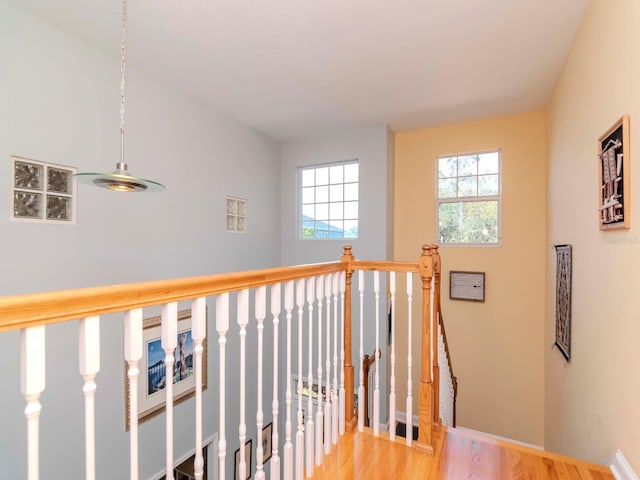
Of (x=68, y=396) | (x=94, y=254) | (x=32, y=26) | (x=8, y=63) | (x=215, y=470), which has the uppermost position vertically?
(x=32, y=26)

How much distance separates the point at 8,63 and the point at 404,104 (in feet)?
11.4

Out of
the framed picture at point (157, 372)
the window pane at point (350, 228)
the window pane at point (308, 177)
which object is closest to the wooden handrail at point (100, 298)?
the framed picture at point (157, 372)

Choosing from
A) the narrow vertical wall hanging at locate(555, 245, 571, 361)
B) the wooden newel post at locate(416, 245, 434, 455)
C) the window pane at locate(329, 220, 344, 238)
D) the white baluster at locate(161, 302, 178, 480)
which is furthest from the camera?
the window pane at locate(329, 220, 344, 238)

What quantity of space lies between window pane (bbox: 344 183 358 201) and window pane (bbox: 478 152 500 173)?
64.9 inches

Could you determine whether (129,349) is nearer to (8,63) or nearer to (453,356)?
(8,63)

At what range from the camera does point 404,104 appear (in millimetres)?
3703

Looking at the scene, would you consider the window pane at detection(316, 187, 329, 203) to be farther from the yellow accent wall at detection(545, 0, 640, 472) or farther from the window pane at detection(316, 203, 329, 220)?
the yellow accent wall at detection(545, 0, 640, 472)

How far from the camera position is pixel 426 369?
6.12ft

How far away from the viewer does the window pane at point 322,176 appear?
495 cm

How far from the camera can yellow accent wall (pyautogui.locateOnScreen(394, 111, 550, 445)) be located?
3.84 m

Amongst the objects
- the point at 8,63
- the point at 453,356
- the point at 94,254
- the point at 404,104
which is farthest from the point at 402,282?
the point at 8,63

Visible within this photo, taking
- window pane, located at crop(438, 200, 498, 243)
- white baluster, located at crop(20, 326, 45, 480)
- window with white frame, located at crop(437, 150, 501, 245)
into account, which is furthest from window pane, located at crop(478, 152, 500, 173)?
white baluster, located at crop(20, 326, 45, 480)

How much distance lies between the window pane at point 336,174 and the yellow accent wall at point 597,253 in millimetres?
2610

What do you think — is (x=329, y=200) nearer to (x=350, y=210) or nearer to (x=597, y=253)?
(x=350, y=210)
